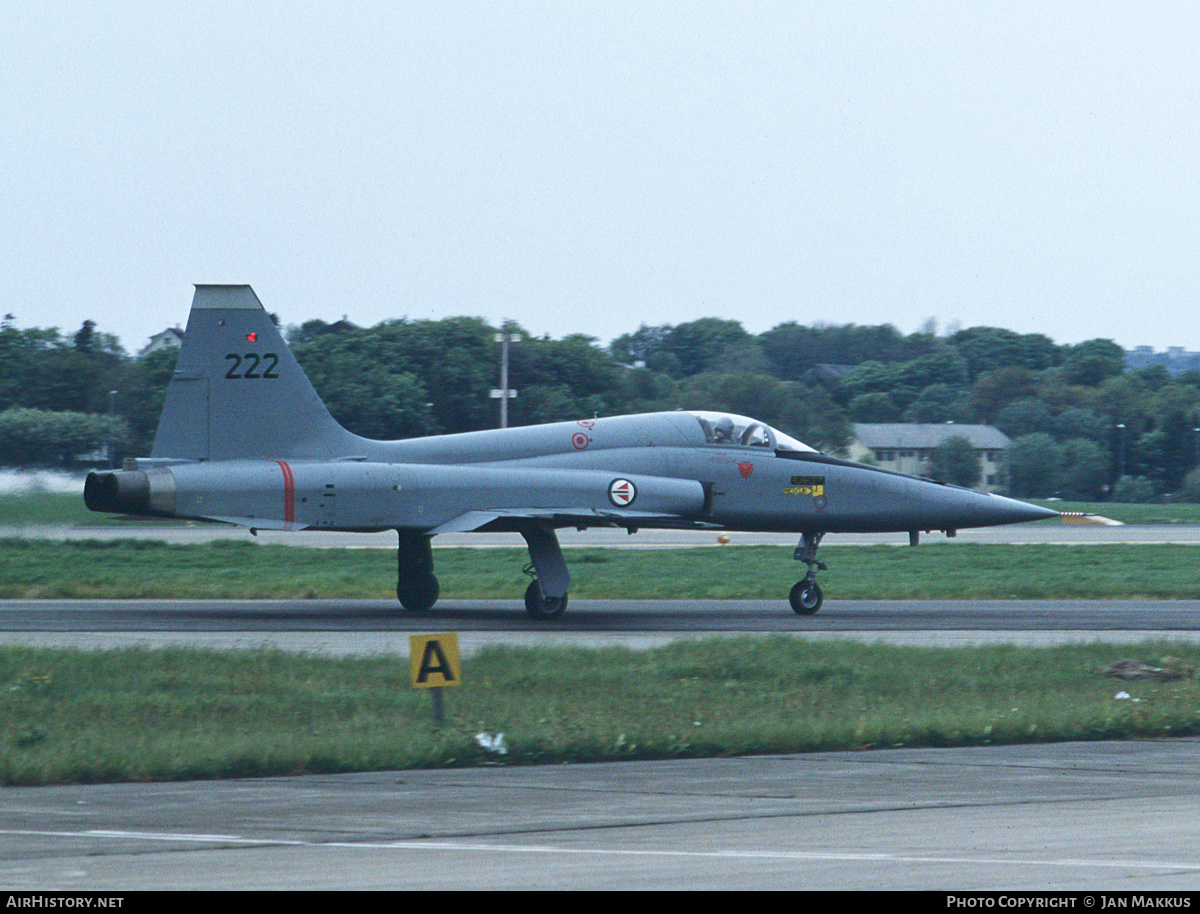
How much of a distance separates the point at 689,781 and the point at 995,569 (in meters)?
27.0

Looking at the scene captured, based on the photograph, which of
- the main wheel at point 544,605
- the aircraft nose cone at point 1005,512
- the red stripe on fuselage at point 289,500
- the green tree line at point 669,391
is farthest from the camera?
the green tree line at point 669,391

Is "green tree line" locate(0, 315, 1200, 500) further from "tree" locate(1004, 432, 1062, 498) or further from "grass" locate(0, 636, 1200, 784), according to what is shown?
"grass" locate(0, 636, 1200, 784)

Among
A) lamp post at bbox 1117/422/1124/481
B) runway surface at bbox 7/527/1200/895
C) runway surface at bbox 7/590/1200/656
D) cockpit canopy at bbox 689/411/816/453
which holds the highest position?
lamp post at bbox 1117/422/1124/481

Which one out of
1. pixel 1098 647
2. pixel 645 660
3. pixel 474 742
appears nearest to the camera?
pixel 474 742

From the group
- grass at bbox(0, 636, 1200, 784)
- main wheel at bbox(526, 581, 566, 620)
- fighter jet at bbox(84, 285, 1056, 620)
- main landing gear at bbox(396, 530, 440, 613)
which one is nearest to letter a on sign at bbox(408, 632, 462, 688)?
grass at bbox(0, 636, 1200, 784)

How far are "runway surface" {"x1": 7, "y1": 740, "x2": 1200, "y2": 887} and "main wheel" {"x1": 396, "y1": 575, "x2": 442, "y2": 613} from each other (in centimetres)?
1360

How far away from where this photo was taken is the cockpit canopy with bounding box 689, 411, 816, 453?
24.5 meters

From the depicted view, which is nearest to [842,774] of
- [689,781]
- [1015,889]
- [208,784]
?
[689,781]

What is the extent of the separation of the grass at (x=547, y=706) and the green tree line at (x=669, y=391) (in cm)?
1922

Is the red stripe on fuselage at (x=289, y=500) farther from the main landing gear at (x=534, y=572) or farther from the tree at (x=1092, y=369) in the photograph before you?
the tree at (x=1092, y=369)

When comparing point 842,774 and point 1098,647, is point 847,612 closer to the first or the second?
point 1098,647

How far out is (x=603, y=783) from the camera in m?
10.1

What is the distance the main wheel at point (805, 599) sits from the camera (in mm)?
23953

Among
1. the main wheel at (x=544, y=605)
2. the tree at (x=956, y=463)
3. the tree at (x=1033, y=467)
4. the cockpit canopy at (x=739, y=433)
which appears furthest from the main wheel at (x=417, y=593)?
the tree at (x=1033, y=467)
